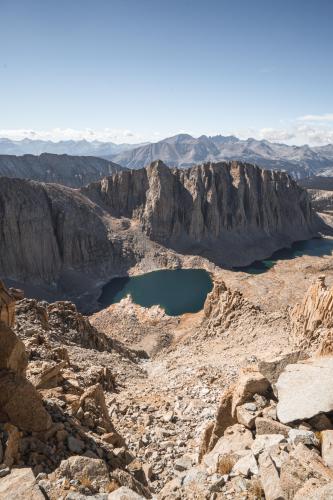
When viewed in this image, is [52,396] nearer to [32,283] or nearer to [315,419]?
[315,419]

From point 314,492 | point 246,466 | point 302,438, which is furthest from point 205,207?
point 314,492

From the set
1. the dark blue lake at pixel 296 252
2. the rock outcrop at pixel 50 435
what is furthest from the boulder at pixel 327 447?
the dark blue lake at pixel 296 252

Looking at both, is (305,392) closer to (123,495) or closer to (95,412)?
(123,495)

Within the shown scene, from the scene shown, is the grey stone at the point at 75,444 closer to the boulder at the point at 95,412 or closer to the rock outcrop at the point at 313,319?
the boulder at the point at 95,412

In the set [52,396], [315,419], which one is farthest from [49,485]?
[315,419]

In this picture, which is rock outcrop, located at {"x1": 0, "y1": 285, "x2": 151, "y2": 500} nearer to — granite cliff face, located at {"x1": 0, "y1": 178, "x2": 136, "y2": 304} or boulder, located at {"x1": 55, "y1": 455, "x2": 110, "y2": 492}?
boulder, located at {"x1": 55, "y1": 455, "x2": 110, "y2": 492}

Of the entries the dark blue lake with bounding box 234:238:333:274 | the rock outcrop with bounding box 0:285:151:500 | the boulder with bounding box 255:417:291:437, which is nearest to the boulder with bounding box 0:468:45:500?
the rock outcrop with bounding box 0:285:151:500
